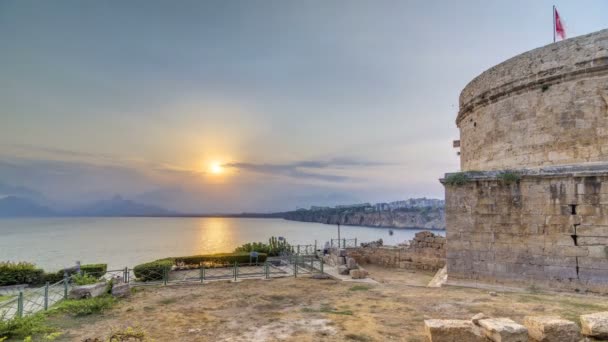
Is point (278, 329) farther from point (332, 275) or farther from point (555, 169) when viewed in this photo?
point (555, 169)

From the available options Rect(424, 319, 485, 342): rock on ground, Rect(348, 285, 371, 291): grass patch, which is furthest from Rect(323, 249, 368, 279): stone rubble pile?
Rect(424, 319, 485, 342): rock on ground

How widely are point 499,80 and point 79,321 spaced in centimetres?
1547

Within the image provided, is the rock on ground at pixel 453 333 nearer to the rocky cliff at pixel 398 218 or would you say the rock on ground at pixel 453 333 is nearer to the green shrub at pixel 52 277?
the green shrub at pixel 52 277

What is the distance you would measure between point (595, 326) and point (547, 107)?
7.79 metres

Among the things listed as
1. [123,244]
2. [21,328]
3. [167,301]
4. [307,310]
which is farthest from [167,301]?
[123,244]

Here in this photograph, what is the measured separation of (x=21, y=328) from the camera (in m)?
6.90

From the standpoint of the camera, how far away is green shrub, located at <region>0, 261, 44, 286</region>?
52.3ft

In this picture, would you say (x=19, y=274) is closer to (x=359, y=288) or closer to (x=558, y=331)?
(x=359, y=288)

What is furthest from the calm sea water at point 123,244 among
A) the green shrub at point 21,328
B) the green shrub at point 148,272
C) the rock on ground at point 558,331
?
the rock on ground at point 558,331

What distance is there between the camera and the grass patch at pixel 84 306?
340 inches

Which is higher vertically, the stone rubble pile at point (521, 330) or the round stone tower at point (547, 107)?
the round stone tower at point (547, 107)

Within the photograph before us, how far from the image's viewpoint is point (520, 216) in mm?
10438

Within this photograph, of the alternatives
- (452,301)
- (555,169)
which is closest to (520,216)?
(555,169)

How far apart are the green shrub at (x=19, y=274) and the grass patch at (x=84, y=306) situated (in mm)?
9770
